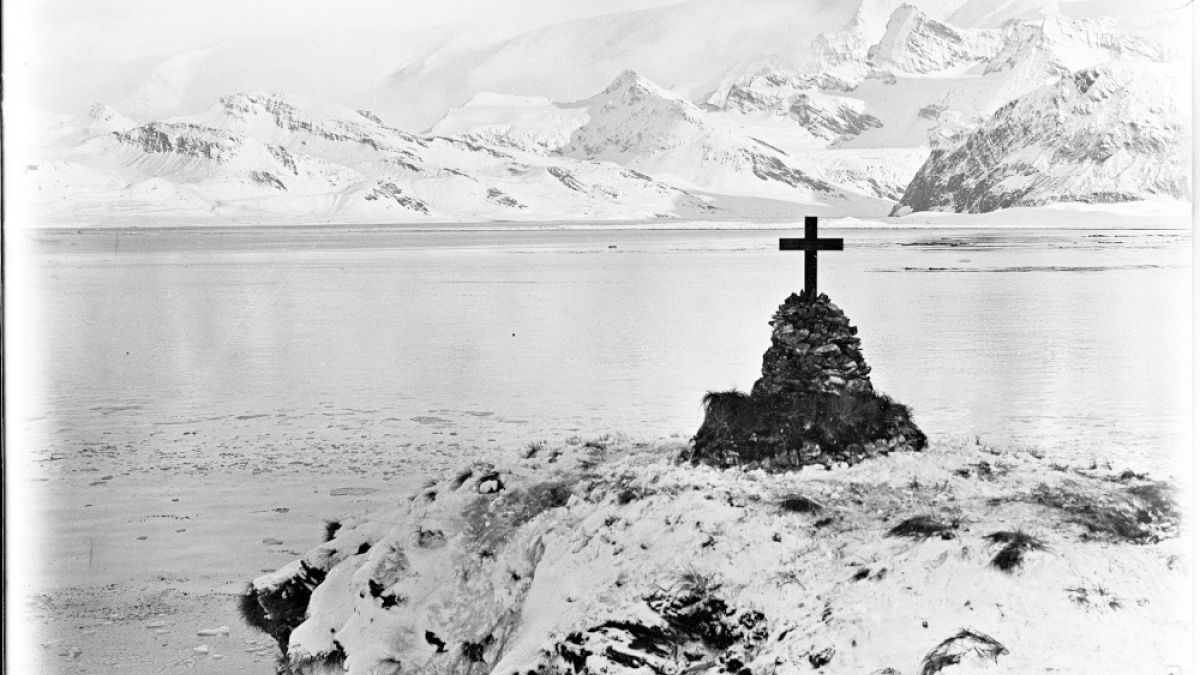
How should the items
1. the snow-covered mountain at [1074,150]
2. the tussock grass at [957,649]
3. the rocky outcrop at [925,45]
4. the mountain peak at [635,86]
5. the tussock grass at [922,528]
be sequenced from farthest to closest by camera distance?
1. the mountain peak at [635,86]
2. the rocky outcrop at [925,45]
3. the snow-covered mountain at [1074,150]
4. the tussock grass at [922,528]
5. the tussock grass at [957,649]

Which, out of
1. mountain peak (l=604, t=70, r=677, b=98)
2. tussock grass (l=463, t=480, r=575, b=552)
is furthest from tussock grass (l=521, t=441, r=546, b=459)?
mountain peak (l=604, t=70, r=677, b=98)

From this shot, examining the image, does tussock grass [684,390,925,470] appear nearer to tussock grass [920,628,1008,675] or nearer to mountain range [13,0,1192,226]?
tussock grass [920,628,1008,675]


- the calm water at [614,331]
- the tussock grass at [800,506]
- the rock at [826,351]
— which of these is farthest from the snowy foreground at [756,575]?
the rock at [826,351]

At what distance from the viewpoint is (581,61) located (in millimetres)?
3281

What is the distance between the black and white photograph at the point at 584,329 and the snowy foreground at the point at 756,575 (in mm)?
11

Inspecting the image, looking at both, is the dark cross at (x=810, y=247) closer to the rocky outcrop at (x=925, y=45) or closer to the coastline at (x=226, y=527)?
the coastline at (x=226, y=527)

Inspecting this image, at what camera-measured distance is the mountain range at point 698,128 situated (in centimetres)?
315

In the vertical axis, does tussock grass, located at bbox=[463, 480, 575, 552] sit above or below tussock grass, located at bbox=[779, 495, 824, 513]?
below

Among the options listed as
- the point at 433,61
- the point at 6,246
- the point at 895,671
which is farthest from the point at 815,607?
the point at 6,246

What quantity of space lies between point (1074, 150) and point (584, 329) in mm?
1580

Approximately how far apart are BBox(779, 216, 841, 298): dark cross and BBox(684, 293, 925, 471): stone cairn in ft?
0.17

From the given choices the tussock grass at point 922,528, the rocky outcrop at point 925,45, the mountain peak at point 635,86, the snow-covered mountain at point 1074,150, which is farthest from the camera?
the mountain peak at point 635,86

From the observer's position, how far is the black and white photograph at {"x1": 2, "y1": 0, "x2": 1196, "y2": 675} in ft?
9.21

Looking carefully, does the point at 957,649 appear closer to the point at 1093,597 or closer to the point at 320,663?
the point at 1093,597
